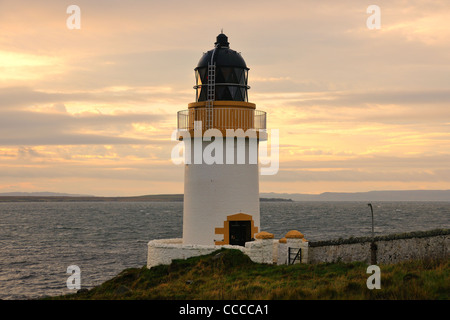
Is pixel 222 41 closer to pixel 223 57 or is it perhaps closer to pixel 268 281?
pixel 223 57

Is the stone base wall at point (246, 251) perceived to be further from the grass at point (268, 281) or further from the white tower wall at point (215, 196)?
the white tower wall at point (215, 196)

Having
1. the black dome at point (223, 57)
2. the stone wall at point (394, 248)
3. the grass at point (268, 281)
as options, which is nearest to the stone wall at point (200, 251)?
the grass at point (268, 281)

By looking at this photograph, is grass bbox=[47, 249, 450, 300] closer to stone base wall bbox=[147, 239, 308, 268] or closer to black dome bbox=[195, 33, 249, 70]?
stone base wall bbox=[147, 239, 308, 268]

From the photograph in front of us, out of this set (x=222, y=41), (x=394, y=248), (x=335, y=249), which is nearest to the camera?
(x=394, y=248)

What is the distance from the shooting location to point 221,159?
2358 centimetres

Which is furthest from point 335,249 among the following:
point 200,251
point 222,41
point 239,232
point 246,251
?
point 222,41

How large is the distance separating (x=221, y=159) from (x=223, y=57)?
476cm

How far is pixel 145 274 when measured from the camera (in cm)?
2262

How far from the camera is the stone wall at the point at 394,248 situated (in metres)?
18.7

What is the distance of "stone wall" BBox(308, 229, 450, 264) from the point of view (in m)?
18.7

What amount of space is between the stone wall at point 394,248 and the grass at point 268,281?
1.62 meters
